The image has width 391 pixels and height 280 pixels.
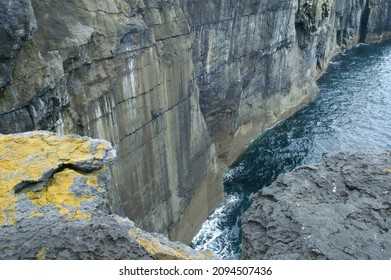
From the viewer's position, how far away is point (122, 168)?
18.7 meters

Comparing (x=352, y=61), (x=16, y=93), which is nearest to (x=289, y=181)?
(x=16, y=93)

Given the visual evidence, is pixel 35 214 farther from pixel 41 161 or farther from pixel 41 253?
pixel 41 161

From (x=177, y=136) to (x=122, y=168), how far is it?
17.4 feet

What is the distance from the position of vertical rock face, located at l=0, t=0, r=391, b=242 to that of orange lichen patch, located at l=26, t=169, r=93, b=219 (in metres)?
1.66

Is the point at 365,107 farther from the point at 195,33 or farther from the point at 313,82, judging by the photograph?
the point at 195,33

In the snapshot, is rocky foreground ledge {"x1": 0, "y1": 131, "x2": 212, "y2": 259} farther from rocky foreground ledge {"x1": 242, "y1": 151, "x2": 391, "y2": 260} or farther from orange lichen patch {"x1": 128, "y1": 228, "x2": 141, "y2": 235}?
rocky foreground ledge {"x1": 242, "y1": 151, "x2": 391, "y2": 260}

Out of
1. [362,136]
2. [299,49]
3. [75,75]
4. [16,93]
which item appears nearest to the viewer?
[16,93]

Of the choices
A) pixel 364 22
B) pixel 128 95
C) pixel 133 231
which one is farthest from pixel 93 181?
pixel 364 22

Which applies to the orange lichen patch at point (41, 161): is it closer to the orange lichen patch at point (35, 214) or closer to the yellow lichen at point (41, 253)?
the orange lichen patch at point (35, 214)

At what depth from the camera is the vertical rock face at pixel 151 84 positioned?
1307cm

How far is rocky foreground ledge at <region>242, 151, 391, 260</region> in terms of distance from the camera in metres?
5.78

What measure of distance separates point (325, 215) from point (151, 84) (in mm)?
14838

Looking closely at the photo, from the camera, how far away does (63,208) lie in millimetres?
6633

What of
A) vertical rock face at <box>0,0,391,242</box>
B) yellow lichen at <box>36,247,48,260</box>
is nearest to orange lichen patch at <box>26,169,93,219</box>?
yellow lichen at <box>36,247,48,260</box>
